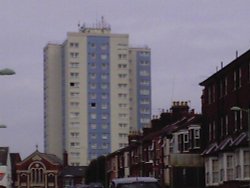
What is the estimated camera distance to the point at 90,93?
18288 centimetres

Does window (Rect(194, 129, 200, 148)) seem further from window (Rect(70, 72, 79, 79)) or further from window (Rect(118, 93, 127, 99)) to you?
A: window (Rect(118, 93, 127, 99))

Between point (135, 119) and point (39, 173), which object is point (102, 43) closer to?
point (135, 119)

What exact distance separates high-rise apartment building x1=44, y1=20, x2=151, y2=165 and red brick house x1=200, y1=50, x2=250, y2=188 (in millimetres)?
Result: 112078

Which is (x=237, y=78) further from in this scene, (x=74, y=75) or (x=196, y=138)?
(x=74, y=75)

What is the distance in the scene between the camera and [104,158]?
136 m

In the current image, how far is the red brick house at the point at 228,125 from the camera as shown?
56.7m

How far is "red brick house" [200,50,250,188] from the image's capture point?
56688 millimetres

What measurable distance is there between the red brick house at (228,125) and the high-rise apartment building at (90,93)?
368 ft

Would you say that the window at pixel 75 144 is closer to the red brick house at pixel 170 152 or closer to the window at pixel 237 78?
the red brick house at pixel 170 152

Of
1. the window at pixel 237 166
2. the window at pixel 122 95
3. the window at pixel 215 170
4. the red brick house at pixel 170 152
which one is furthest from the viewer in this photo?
the window at pixel 122 95

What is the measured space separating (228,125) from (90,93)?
12171 cm

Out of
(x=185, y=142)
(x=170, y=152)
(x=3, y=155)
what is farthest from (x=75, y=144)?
(x=185, y=142)

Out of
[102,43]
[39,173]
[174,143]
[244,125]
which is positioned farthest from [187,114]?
[102,43]

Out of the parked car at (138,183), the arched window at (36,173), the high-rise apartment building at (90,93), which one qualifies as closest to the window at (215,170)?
the parked car at (138,183)
